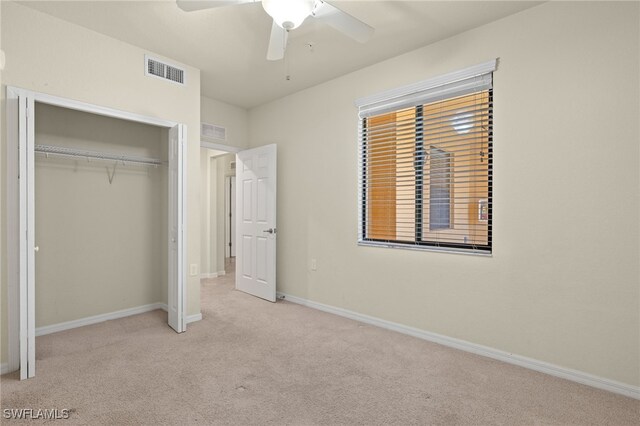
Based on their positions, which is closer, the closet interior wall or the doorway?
the closet interior wall

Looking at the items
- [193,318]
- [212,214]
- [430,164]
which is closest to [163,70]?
[193,318]

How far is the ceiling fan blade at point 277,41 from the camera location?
2.20 m

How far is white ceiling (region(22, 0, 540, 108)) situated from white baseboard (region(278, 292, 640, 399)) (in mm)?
2654

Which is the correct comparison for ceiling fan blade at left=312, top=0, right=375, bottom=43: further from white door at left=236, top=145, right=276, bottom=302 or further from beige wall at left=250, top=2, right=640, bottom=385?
white door at left=236, top=145, right=276, bottom=302

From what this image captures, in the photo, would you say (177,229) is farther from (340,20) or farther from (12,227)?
(340,20)

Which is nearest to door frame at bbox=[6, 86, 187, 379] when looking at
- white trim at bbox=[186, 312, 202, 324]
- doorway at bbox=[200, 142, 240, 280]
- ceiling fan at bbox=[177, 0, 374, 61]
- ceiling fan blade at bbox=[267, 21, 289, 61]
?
white trim at bbox=[186, 312, 202, 324]

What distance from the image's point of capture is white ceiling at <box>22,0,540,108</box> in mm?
2562

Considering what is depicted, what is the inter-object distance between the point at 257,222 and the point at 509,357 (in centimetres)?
320

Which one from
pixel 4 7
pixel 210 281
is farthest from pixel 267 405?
pixel 210 281

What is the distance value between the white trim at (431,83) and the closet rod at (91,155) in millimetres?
2447

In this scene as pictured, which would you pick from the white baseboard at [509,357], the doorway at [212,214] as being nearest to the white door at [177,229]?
the white baseboard at [509,357]

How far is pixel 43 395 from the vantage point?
2.16 meters

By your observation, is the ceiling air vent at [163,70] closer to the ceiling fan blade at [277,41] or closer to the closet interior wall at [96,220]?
the closet interior wall at [96,220]

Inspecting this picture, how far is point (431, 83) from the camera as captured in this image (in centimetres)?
307
